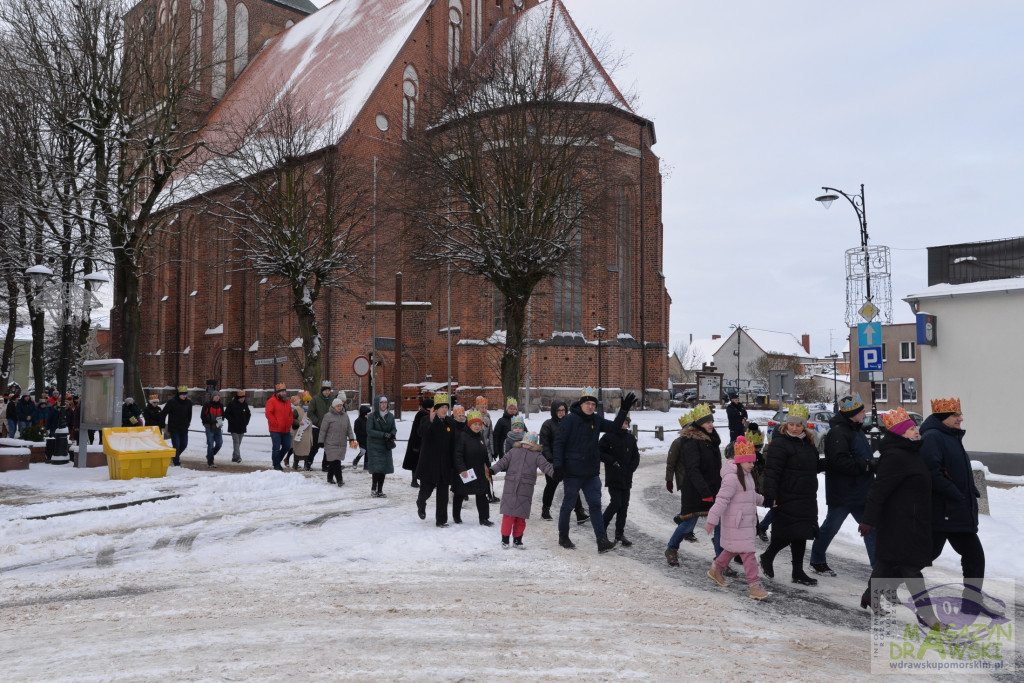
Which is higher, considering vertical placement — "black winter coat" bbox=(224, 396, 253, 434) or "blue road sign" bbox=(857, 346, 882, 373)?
"blue road sign" bbox=(857, 346, 882, 373)

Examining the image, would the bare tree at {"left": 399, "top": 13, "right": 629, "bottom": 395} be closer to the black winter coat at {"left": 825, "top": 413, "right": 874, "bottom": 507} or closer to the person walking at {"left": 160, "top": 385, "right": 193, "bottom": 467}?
the person walking at {"left": 160, "top": 385, "right": 193, "bottom": 467}

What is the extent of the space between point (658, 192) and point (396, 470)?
23401 mm

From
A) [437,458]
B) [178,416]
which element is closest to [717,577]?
[437,458]

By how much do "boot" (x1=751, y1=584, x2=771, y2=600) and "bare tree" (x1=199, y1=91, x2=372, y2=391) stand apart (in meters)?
19.1

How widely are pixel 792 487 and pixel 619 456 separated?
226 cm

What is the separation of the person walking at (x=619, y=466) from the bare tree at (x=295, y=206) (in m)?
16.6

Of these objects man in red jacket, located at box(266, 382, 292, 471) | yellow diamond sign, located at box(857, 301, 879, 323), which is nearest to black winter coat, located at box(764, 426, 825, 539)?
man in red jacket, located at box(266, 382, 292, 471)

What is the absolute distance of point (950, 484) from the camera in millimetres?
6590

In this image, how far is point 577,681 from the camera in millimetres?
4828

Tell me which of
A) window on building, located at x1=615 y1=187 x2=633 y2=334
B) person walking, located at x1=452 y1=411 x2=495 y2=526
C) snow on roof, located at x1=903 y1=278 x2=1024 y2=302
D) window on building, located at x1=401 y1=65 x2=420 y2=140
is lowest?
person walking, located at x1=452 y1=411 x2=495 y2=526

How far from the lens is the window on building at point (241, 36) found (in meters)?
47.3

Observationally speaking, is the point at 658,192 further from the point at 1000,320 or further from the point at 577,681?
the point at 577,681

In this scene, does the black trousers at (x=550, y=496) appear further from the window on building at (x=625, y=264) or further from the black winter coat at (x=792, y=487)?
the window on building at (x=625, y=264)

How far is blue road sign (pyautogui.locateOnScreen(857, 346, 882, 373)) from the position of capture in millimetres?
17797
